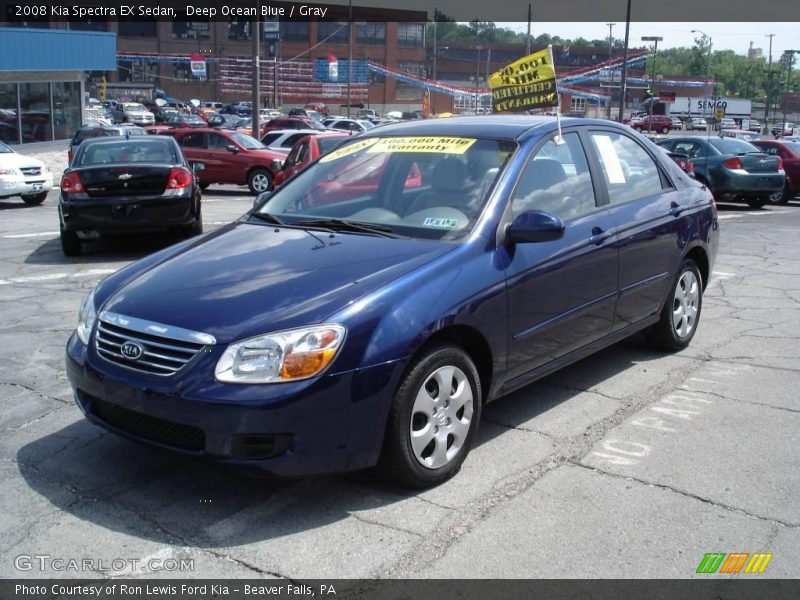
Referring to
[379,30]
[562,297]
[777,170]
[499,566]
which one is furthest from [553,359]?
[379,30]

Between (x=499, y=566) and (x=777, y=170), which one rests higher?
(x=777, y=170)

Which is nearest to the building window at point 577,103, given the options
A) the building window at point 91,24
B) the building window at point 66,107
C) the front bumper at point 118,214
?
the building window at point 66,107

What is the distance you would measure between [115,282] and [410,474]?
183cm

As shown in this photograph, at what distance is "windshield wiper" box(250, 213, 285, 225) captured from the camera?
16.6 ft

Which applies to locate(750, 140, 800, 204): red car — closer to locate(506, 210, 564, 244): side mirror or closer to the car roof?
the car roof

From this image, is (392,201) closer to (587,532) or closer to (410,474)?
(410,474)

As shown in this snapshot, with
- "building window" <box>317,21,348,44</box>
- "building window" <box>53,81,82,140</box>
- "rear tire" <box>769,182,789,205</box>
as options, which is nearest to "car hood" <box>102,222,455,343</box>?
"rear tire" <box>769,182,789,205</box>

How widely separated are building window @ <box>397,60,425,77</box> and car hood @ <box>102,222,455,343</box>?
305 ft

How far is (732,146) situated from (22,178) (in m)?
15.4

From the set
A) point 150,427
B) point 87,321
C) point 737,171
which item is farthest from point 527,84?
point 737,171

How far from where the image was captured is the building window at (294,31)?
87.9 metres

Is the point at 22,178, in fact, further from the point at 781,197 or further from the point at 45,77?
the point at 781,197

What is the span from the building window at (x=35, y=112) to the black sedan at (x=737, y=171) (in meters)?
20.7

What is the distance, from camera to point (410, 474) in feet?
12.9
